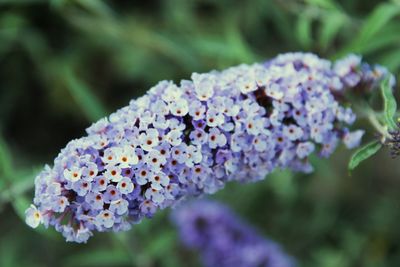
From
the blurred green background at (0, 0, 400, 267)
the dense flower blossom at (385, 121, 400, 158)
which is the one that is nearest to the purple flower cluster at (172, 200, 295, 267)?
the blurred green background at (0, 0, 400, 267)

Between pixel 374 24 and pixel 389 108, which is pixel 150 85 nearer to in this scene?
pixel 374 24

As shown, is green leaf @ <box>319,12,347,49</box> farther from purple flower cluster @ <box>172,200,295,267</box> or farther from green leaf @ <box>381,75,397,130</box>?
purple flower cluster @ <box>172,200,295,267</box>

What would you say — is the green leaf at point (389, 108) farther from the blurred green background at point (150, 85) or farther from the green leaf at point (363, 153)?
the blurred green background at point (150, 85)

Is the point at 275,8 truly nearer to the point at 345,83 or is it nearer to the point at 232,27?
the point at 232,27

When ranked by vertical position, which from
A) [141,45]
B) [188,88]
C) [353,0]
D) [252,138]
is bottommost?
[252,138]

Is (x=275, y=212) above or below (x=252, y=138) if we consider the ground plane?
above

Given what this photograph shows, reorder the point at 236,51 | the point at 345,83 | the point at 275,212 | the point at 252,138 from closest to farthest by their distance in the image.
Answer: the point at 252,138 < the point at 345,83 < the point at 236,51 < the point at 275,212

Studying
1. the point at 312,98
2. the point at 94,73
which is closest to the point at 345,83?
the point at 312,98

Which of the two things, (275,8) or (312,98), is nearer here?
(312,98)
